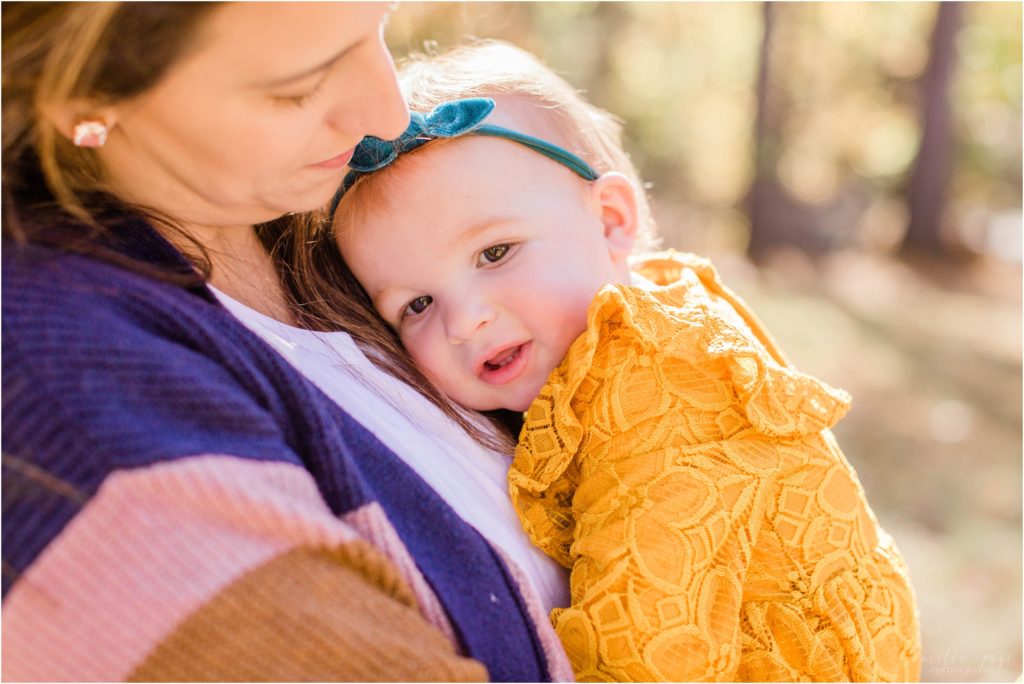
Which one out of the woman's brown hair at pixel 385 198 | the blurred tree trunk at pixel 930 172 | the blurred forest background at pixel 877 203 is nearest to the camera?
the woman's brown hair at pixel 385 198

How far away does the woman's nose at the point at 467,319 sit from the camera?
5.73 feet

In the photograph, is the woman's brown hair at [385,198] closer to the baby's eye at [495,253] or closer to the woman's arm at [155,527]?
the baby's eye at [495,253]

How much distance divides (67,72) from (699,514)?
1.14 meters

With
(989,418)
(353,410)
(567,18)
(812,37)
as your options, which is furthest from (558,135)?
(812,37)

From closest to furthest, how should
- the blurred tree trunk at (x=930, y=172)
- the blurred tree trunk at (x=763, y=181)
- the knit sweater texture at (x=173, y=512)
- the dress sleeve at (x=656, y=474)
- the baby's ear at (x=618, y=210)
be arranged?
the knit sweater texture at (x=173, y=512), the dress sleeve at (x=656, y=474), the baby's ear at (x=618, y=210), the blurred tree trunk at (x=930, y=172), the blurred tree trunk at (x=763, y=181)

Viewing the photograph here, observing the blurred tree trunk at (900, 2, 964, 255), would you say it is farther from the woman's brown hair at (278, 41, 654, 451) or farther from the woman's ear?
the woman's ear

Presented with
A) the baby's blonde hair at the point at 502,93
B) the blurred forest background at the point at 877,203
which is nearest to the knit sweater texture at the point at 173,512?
the baby's blonde hair at the point at 502,93

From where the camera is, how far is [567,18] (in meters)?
11.8

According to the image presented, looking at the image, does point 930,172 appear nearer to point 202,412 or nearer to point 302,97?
point 302,97

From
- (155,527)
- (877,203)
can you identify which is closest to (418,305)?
(155,527)

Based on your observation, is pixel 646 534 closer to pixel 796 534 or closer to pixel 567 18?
pixel 796 534

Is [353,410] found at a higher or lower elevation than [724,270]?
higher

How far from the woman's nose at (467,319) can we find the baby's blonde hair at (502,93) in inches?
10.9

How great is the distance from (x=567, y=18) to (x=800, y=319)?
5.83 m
